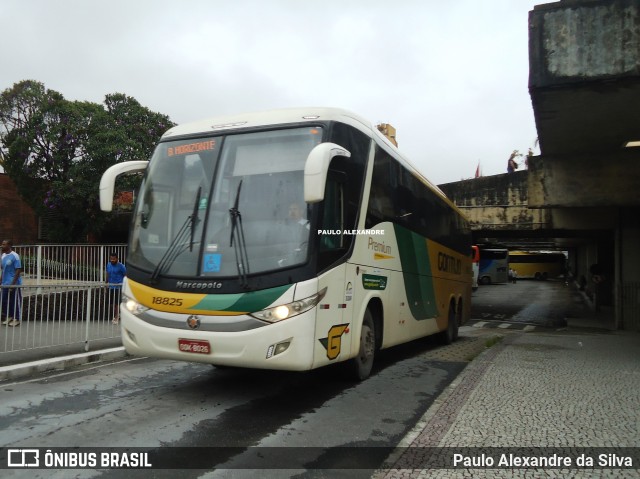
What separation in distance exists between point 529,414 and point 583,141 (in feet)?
27.5

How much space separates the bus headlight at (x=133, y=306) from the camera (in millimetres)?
5617

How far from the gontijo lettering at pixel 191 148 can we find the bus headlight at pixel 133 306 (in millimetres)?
1800

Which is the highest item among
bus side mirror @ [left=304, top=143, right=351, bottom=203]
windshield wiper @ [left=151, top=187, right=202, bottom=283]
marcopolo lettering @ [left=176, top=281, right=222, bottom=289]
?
bus side mirror @ [left=304, top=143, right=351, bottom=203]

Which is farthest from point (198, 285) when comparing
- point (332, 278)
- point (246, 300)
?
point (332, 278)

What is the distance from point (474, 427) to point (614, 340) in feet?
32.8

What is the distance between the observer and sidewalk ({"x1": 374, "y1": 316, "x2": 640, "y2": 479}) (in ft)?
13.0

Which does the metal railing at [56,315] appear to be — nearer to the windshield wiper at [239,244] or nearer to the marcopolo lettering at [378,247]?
the windshield wiper at [239,244]

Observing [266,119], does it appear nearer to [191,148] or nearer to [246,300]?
[191,148]

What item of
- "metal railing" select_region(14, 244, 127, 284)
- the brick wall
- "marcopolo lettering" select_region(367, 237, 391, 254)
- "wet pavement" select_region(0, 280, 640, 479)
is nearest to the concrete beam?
"wet pavement" select_region(0, 280, 640, 479)

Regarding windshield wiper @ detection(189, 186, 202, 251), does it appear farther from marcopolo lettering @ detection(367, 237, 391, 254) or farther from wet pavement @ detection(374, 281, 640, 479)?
wet pavement @ detection(374, 281, 640, 479)

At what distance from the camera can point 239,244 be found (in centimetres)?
534

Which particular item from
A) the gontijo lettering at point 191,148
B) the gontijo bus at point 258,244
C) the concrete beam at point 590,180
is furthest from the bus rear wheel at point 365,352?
the concrete beam at point 590,180

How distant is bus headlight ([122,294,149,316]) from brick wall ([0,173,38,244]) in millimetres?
30600

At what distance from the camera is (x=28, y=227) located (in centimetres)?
3269
